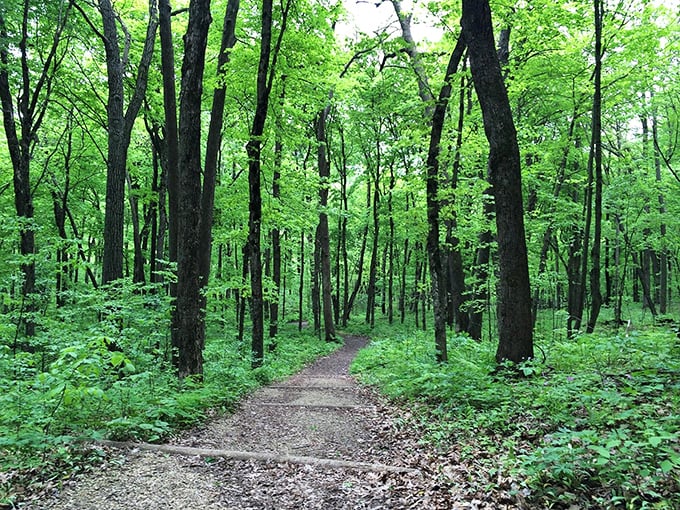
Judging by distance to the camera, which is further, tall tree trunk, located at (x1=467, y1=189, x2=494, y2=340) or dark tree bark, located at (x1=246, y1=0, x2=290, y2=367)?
tall tree trunk, located at (x1=467, y1=189, x2=494, y2=340)

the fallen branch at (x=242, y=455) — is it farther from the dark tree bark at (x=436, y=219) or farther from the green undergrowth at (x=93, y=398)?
the dark tree bark at (x=436, y=219)

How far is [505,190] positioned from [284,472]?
17.0 ft

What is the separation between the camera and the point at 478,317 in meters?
13.0

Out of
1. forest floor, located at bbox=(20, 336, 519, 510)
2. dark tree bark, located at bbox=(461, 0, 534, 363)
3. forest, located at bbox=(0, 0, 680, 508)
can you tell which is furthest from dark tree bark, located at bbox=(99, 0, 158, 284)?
dark tree bark, located at bbox=(461, 0, 534, 363)

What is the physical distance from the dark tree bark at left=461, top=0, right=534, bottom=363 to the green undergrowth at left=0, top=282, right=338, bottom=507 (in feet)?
16.1

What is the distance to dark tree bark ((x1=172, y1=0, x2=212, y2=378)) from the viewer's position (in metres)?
7.61

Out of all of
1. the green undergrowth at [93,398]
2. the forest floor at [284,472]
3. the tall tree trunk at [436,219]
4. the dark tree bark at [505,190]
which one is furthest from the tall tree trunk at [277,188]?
the forest floor at [284,472]

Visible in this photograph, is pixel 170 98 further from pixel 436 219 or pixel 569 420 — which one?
pixel 569 420

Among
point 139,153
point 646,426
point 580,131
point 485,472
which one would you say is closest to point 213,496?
point 485,472

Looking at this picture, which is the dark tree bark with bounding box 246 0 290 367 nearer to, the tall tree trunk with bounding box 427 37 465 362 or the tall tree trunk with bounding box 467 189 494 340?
the tall tree trunk with bounding box 427 37 465 362

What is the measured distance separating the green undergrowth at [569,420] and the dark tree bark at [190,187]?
159 inches

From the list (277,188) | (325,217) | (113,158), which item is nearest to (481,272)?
(277,188)

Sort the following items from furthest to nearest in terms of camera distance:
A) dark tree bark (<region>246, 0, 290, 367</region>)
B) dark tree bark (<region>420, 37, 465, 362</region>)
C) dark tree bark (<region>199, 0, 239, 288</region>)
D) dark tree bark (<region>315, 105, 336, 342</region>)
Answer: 1. dark tree bark (<region>315, 105, 336, 342</region>)
2. dark tree bark (<region>199, 0, 239, 288</region>)
3. dark tree bark (<region>246, 0, 290, 367</region>)
4. dark tree bark (<region>420, 37, 465, 362</region>)

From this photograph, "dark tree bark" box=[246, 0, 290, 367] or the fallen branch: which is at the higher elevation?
"dark tree bark" box=[246, 0, 290, 367]
